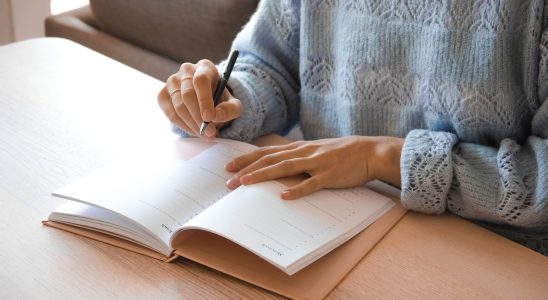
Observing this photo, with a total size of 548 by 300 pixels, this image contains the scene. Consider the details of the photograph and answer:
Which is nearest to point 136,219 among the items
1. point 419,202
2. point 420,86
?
point 419,202

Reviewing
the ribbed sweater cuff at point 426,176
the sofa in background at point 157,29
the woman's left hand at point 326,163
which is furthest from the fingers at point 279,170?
the sofa in background at point 157,29

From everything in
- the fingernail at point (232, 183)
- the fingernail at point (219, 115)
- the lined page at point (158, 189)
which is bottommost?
the lined page at point (158, 189)

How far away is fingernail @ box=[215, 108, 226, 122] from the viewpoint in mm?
1068

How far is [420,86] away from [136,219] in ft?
1.71

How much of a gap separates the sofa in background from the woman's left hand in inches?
34.1

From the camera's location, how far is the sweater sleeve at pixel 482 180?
919 mm

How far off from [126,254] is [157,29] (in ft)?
4.19

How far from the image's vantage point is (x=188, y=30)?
1.94m

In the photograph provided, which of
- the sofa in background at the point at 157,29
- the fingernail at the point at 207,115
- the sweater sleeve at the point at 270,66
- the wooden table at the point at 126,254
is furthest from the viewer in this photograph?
the sofa in background at the point at 157,29

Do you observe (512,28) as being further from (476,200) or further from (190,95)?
(190,95)

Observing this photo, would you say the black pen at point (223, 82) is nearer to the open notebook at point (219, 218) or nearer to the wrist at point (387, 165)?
the open notebook at point (219, 218)

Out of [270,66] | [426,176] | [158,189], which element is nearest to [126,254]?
[158,189]

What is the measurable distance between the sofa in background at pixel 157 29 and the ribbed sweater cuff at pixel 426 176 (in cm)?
97

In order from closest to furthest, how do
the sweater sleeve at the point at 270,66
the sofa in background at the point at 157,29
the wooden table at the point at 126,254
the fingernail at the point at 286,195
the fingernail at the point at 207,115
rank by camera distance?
1. the wooden table at the point at 126,254
2. the fingernail at the point at 286,195
3. the fingernail at the point at 207,115
4. the sweater sleeve at the point at 270,66
5. the sofa in background at the point at 157,29
